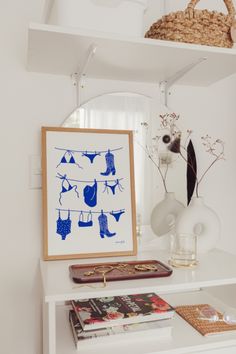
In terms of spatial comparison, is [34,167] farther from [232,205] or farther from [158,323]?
[232,205]

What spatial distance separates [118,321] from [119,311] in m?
0.06

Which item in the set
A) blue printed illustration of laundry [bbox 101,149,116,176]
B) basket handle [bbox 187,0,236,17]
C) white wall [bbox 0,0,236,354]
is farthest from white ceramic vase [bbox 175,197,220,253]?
basket handle [bbox 187,0,236,17]

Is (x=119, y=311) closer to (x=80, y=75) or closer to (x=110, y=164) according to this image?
(x=110, y=164)

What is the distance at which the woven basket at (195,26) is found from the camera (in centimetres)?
117

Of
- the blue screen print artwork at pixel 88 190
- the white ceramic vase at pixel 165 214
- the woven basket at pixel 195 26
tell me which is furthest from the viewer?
the white ceramic vase at pixel 165 214

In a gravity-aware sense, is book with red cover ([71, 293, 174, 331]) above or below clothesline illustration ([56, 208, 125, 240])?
below

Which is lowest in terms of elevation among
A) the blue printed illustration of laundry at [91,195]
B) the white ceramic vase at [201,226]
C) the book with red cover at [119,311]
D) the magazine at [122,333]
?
the magazine at [122,333]

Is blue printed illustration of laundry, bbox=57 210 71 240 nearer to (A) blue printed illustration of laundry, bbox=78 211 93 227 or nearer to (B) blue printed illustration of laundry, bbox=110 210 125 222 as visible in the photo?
(A) blue printed illustration of laundry, bbox=78 211 93 227

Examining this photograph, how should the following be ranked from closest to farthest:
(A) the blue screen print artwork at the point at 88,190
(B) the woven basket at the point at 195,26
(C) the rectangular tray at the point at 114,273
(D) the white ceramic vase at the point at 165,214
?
(C) the rectangular tray at the point at 114,273 → (B) the woven basket at the point at 195,26 → (A) the blue screen print artwork at the point at 88,190 → (D) the white ceramic vase at the point at 165,214

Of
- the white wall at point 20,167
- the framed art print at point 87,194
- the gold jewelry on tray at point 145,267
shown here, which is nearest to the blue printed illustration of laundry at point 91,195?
the framed art print at point 87,194

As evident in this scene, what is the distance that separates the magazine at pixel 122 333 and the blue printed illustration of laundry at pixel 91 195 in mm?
388

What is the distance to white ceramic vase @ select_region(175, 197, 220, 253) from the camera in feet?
4.30

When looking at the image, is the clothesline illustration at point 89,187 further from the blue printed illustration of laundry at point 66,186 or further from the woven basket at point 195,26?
the woven basket at point 195,26

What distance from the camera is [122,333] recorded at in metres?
1.04
